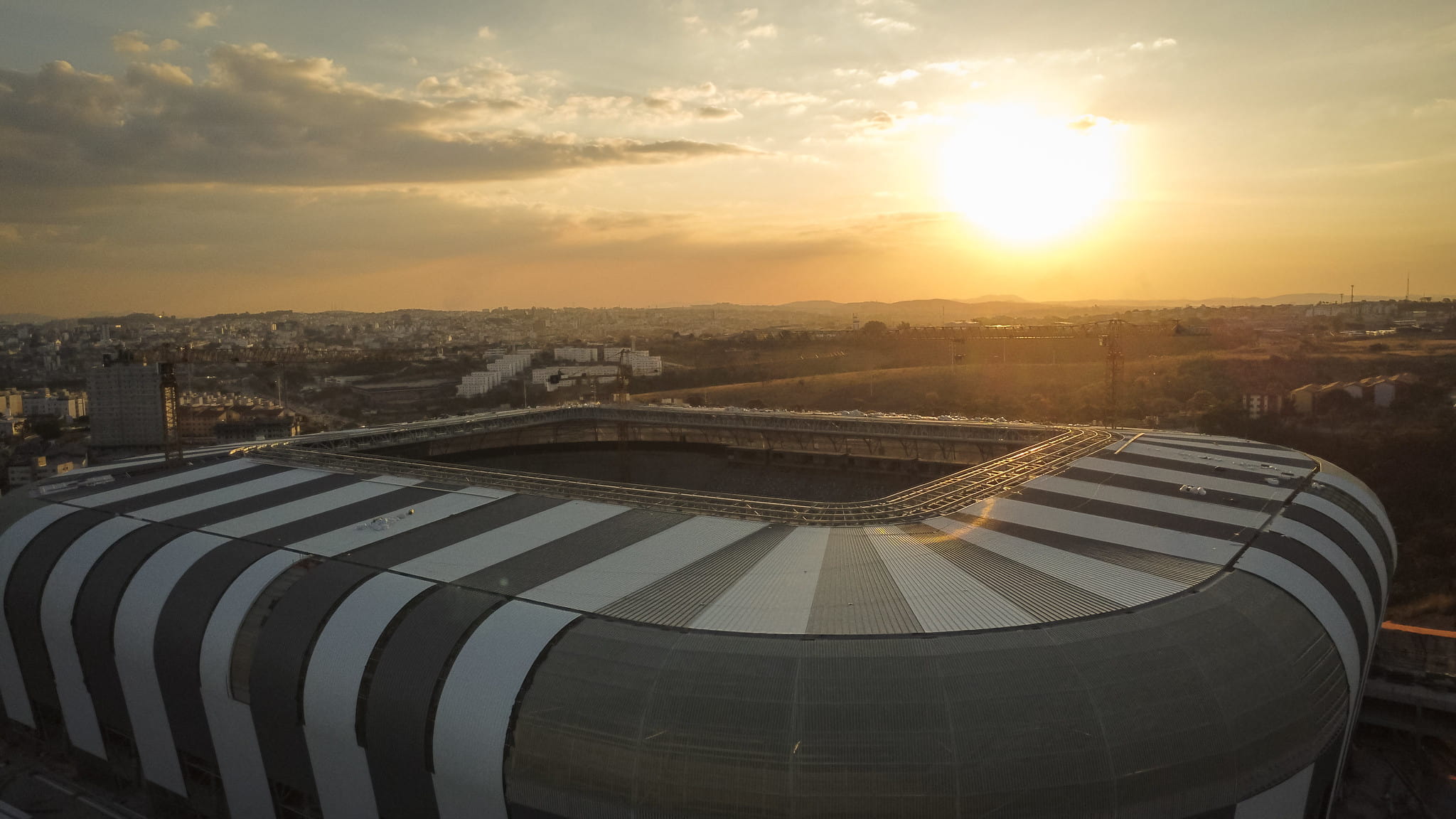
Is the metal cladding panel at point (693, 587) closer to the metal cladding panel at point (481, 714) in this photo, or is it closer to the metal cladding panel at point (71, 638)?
the metal cladding panel at point (481, 714)

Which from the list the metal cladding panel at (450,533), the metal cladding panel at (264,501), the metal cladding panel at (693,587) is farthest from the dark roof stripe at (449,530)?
the metal cladding panel at (693,587)

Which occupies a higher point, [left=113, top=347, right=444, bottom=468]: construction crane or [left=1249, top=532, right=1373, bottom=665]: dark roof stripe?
[left=113, top=347, right=444, bottom=468]: construction crane

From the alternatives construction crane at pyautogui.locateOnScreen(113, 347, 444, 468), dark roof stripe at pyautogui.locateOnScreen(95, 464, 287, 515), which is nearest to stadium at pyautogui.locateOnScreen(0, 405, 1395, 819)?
dark roof stripe at pyautogui.locateOnScreen(95, 464, 287, 515)

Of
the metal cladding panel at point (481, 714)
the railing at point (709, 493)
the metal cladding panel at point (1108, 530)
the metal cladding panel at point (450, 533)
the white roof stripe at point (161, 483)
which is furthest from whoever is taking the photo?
the white roof stripe at point (161, 483)

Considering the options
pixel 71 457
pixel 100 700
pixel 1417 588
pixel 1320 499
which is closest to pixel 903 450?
pixel 1320 499

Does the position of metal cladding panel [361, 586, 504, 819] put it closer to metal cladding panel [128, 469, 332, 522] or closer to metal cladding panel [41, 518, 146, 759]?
metal cladding panel [41, 518, 146, 759]

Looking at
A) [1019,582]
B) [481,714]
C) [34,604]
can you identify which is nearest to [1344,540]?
[1019,582]
